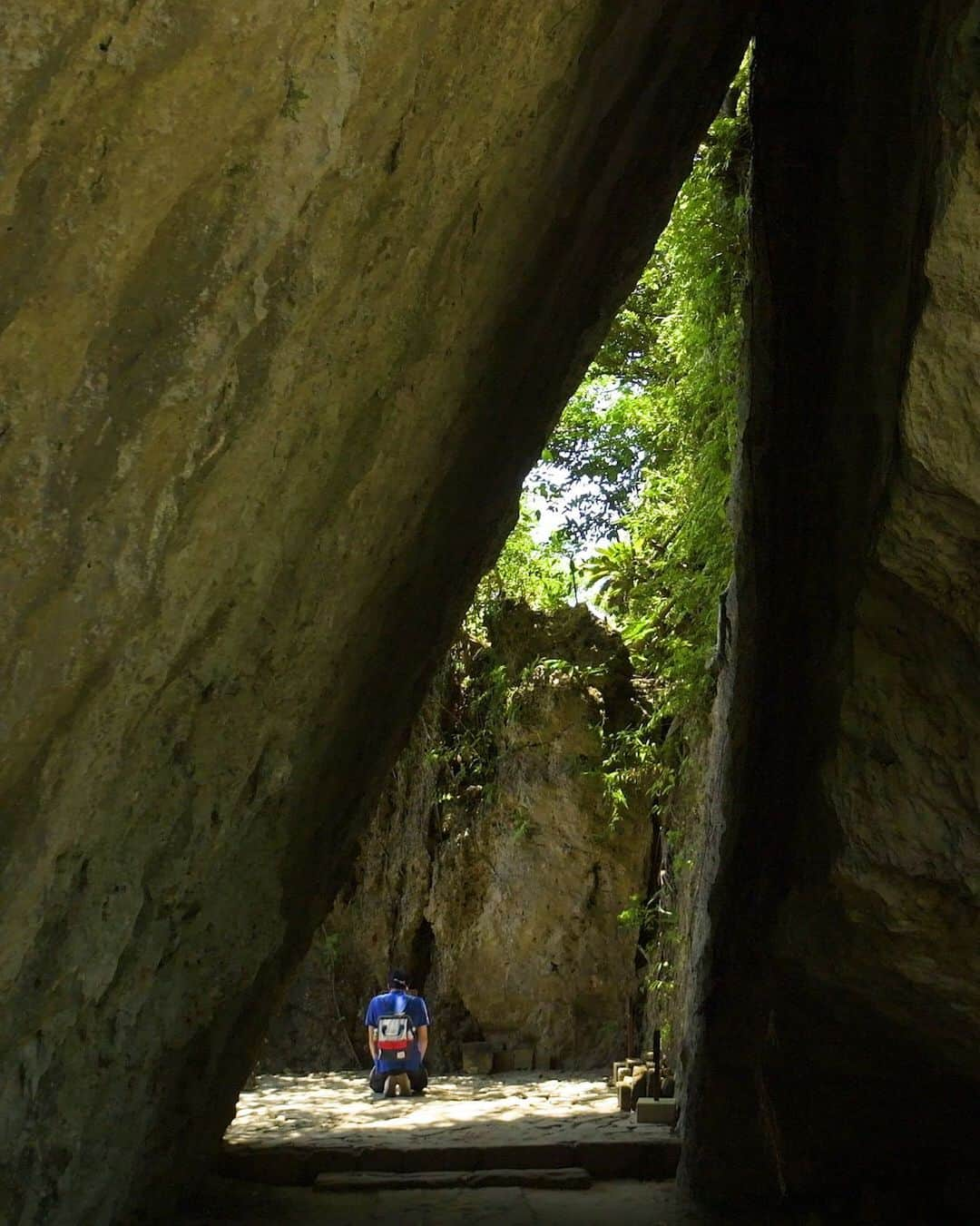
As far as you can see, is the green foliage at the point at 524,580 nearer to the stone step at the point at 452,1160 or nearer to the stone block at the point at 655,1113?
the stone block at the point at 655,1113

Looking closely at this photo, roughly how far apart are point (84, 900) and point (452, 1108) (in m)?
5.26

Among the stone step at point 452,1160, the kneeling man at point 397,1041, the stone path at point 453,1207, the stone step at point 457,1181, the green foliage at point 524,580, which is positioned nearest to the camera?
the stone path at point 453,1207

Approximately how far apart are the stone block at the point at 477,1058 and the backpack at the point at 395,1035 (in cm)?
159

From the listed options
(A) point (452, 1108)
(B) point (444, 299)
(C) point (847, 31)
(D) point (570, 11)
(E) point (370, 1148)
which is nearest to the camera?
(D) point (570, 11)

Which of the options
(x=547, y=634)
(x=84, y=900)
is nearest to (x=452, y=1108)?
(x=547, y=634)

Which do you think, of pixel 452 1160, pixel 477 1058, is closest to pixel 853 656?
pixel 452 1160

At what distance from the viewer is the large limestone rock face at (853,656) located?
3.03m

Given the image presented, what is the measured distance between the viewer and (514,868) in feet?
33.7

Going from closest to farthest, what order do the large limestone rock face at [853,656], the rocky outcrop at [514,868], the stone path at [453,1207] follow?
the large limestone rock face at [853,656]
the stone path at [453,1207]
the rocky outcrop at [514,868]

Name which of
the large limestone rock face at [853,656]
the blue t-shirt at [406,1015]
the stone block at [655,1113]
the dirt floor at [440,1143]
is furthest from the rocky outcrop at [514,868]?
the large limestone rock face at [853,656]

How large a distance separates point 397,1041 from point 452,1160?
7.62ft

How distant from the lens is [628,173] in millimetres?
5035

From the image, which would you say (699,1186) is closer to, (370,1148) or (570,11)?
(370,1148)

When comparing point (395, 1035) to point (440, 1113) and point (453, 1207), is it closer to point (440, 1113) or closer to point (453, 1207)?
point (440, 1113)
